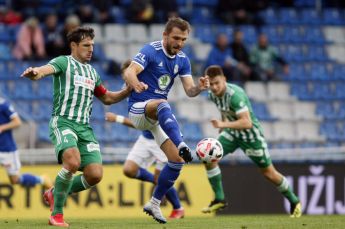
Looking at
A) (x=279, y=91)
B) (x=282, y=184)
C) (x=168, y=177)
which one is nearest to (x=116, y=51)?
(x=279, y=91)

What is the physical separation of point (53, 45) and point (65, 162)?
9.63m

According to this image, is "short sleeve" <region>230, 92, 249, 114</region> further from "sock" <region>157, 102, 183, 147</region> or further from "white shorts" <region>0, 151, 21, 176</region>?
"white shorts" <region>0, 151, 21, 176</region>

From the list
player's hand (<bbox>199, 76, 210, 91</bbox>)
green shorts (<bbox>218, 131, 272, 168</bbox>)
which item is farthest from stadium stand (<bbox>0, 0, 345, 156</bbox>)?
player's hand (<bbox>199, 76, 210, 91</bbox>)

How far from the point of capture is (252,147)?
1469 cm

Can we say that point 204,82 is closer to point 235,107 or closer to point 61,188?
point 61,188

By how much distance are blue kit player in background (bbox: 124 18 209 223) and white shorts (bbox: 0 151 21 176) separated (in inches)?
190

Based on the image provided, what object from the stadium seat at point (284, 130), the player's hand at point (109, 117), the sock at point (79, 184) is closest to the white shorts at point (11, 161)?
the player's hand at point (109, 117)

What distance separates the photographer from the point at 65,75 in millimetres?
11414

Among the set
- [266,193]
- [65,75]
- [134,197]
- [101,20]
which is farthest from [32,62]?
[65,75]

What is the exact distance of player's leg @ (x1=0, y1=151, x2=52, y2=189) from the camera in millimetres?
16219

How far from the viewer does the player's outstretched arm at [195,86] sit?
11375mm

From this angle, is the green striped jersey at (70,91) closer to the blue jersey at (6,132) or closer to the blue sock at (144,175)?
the blue sock at (144,175)

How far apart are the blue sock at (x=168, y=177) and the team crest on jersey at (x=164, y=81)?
38.1 inches

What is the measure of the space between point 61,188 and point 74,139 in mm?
575
